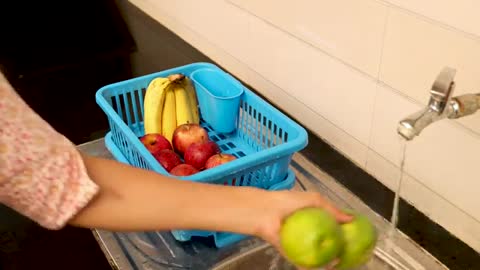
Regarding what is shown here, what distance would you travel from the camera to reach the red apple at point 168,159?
940 mm

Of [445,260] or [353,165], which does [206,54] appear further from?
[445,260]

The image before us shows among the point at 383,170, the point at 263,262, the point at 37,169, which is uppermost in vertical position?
the point at 37,169

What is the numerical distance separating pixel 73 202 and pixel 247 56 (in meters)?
0.69

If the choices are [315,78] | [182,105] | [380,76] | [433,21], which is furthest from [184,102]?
[433,21]

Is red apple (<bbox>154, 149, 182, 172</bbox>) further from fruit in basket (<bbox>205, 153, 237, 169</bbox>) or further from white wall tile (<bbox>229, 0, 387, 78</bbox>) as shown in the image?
white wall tile (<bbox>229, 0, 387, 78</bbox>)

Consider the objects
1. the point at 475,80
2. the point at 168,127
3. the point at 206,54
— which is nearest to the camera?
the point at 475,80

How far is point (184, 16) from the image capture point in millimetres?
1437

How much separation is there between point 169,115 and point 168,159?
Answer: 0.13m

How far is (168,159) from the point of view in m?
0.95

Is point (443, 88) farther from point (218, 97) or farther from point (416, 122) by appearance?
point (218, 97)

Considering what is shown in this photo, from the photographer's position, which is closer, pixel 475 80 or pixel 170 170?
pixel 475 80

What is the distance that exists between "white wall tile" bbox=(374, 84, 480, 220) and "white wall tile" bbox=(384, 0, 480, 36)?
13 cm

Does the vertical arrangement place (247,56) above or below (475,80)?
below

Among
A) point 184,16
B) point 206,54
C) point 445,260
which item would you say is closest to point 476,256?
point 445,260
